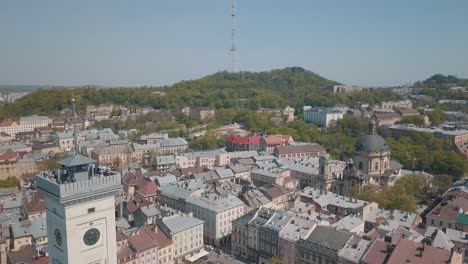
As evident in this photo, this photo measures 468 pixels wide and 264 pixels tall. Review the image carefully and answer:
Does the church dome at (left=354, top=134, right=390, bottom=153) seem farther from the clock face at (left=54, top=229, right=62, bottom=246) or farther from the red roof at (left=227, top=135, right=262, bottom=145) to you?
the clock face at (left=54, top=229, right=62, bottom=246)

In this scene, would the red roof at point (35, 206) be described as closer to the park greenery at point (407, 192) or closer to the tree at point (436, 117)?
the park greenery at point (407, 192)

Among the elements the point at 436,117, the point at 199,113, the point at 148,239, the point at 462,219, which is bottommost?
the point at 148,239

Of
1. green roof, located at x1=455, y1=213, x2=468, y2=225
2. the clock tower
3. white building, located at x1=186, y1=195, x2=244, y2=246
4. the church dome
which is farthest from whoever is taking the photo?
the church dome

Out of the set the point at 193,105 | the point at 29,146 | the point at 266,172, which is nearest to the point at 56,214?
the point at 266,172

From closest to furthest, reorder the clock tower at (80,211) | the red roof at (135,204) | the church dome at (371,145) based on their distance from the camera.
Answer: the clock tower at (80,211) → the red roof at (135,204) → the church dome at (371,145)

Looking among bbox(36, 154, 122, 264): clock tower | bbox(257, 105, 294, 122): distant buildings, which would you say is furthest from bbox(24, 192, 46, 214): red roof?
bbox(257, 105, 294, 122): distant buildings

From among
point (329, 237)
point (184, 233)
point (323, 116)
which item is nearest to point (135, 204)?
point (184, 233)

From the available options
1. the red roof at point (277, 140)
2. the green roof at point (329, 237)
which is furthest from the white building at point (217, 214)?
the red roof at point (277, 140)

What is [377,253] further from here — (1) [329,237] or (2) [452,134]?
(2) [452,134]
